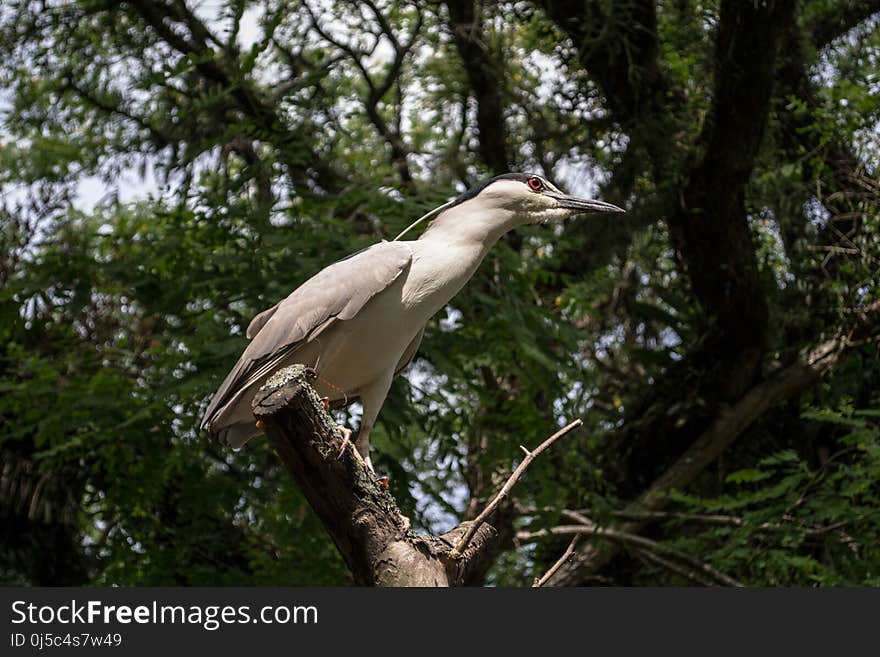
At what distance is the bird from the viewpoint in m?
3.69

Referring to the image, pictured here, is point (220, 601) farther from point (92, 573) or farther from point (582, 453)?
point (92, 573)

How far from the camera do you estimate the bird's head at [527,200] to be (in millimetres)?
3930

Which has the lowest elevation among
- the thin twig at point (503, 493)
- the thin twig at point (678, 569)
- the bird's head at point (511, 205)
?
the thin twig at point (503, 493)

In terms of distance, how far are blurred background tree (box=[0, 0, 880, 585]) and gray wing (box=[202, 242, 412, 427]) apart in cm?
163

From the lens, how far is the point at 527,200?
3.96 meters

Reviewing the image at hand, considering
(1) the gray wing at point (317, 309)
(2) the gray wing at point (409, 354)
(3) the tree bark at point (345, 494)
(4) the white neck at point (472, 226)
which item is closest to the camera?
(3) the tree bark at point (345, 494)

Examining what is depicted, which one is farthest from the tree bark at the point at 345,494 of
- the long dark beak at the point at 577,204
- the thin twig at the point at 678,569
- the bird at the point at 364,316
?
the thin twig at the point at 678,569

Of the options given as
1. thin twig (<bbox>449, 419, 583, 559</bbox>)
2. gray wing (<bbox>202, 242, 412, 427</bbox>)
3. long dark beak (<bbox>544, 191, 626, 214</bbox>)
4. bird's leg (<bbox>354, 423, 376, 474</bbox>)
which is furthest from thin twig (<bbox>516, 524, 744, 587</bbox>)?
thin twig (<bbox>449, 419, 583, 559</bbox>)

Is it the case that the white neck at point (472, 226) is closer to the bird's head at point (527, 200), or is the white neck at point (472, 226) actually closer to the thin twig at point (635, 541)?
the bird's head at point (527, 200)

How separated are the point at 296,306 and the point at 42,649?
1.30 m

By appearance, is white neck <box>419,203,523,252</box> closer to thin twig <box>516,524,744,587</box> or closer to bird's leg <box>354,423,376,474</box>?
bird's leg <box>354,423,376,474</box>

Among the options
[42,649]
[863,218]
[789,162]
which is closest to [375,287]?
[42,649]

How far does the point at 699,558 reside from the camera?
24.1 feet

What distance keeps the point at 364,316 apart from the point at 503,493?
914 millimetres
